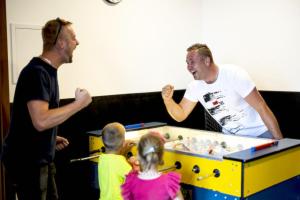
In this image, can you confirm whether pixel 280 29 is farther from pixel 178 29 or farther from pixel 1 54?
pixel 1 54

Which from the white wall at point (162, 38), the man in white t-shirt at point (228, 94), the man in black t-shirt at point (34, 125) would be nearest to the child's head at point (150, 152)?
the man in black t-shirt at point (34, 125)

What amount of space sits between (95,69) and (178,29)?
1.28m

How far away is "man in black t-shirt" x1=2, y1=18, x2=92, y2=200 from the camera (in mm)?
2160

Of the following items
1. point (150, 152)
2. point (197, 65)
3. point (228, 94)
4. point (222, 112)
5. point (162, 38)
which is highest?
point (162, 38)

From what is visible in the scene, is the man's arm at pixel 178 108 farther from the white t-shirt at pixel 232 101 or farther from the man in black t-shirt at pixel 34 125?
the man in black t-shirt at pixel 34 125

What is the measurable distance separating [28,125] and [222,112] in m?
1.65

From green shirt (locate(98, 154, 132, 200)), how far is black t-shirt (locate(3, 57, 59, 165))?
1.19 feet

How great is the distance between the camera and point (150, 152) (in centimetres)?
212

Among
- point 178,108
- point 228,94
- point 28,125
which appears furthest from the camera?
point 178,108

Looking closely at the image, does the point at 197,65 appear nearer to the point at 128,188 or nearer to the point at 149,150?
the point at 149,150

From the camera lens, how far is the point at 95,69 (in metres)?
3.68

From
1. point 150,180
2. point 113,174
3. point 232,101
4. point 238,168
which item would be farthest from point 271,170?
point 113,174

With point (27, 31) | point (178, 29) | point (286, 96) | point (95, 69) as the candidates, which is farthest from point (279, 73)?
point (27, 31)

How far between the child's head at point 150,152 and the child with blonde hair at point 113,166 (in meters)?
0.30
